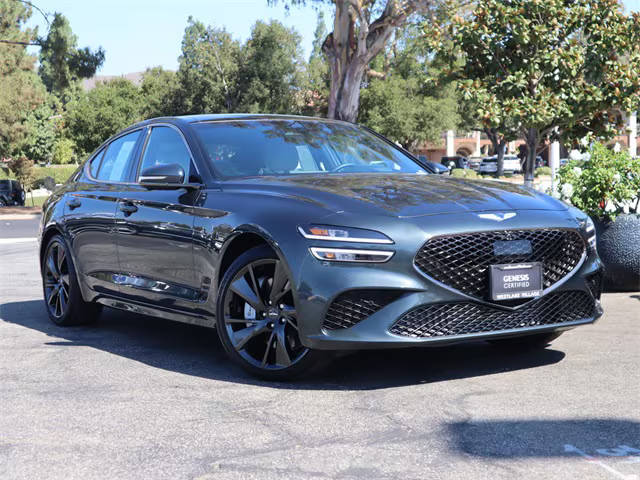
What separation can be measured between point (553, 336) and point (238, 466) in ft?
9.72

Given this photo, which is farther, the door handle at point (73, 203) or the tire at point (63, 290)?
the tire at point (63, 290)

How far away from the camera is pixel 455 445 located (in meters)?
4.16

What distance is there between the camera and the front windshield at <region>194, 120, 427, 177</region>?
6.31 meters

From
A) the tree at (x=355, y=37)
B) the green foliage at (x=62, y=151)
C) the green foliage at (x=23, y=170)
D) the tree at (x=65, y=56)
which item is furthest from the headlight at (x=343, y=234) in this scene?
the green foliage at (x=62, y=151)

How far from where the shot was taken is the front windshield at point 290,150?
6.31 meters

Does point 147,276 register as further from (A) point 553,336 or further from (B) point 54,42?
(B) point 54,42

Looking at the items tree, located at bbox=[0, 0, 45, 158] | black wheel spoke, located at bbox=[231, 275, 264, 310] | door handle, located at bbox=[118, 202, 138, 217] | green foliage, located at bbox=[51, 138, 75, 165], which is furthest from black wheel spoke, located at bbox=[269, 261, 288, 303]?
green foliage, located at bbox=[51, 138, 75, 165]

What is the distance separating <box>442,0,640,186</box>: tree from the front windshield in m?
6.24

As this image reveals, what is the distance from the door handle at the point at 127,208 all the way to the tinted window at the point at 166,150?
0.88ft

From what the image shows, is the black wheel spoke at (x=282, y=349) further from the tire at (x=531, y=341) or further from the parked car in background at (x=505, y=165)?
the parked car in background at (x=505, y=165)

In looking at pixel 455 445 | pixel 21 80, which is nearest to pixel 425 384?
pixel 455 445

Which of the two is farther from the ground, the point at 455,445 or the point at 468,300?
the point at 468,300

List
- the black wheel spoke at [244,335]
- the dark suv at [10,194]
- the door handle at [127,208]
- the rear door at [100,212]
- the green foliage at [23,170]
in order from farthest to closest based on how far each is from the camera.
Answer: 1. the green foliage at [23,170]
2. the dark suv at [10,194]
3. the rear door at [100,212]
4. the door handle at [127,208]
5. the black wheel spoke at [244,335]

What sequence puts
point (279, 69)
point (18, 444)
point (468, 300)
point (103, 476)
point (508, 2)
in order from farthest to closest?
point (279, 69) < point (508, 2) < point (468, 300) < point (18, 444) < point (103, 476)
